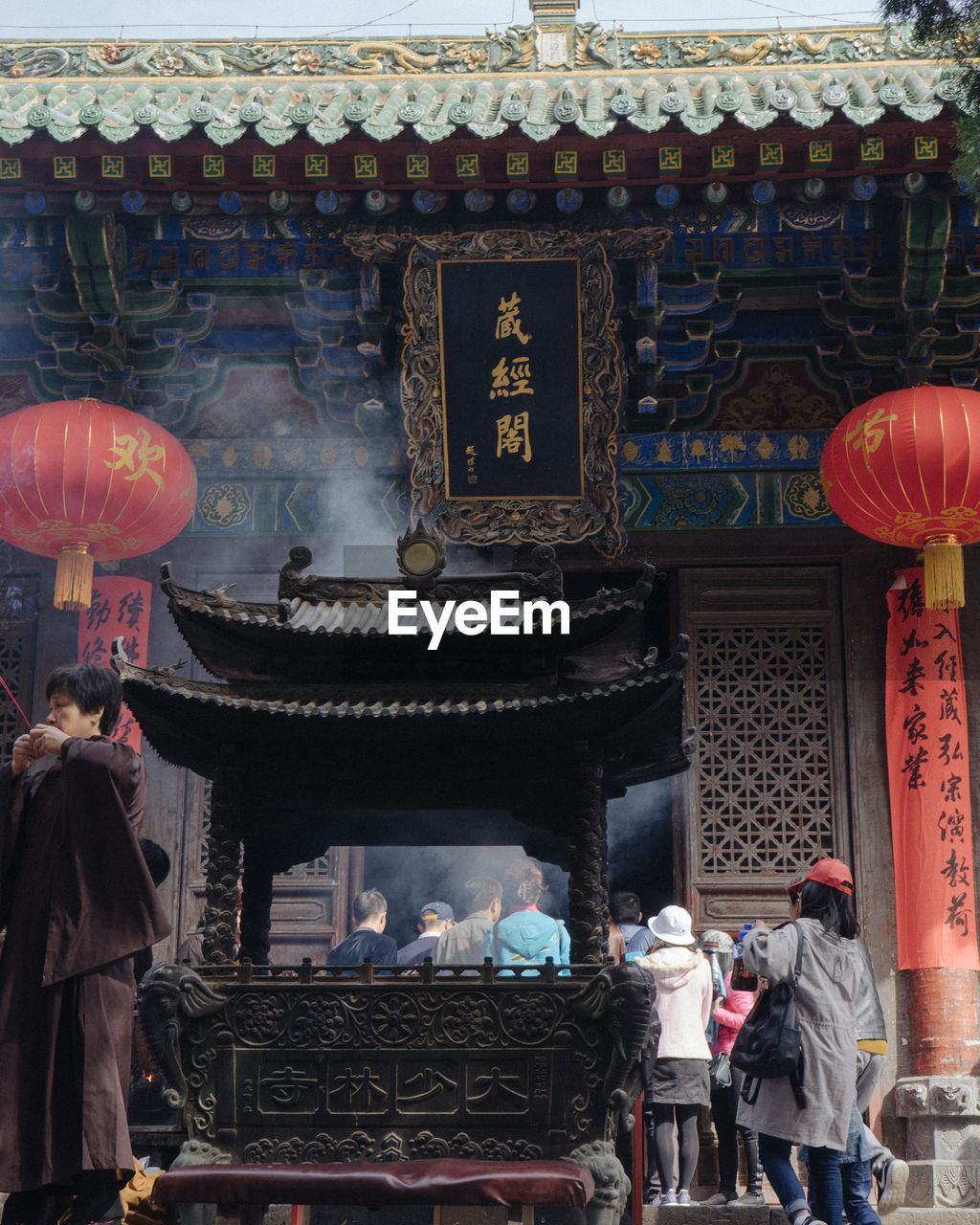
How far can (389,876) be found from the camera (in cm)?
1007

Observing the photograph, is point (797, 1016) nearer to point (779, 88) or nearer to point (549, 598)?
point (549, 598)

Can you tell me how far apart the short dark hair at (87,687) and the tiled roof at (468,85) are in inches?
136

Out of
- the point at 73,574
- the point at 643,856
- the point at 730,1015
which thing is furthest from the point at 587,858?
the point at 643,856

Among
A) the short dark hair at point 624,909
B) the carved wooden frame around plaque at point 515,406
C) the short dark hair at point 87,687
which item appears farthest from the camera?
the short dark hair at point 624,909

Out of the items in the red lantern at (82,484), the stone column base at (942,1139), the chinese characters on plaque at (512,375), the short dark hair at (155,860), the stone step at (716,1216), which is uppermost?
the chinese characters on plaque at (512,375)

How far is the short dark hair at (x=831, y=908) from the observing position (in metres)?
5.71

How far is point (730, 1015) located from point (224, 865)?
2653 millimetres

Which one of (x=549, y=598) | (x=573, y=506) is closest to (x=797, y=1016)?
(x=549, y=598)

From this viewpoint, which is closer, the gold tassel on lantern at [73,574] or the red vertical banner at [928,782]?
the gold tassel on lantern at [73,574]

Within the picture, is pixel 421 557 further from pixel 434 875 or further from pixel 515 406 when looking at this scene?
pixel 434 875

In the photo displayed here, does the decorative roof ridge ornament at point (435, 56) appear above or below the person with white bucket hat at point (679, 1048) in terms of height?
above

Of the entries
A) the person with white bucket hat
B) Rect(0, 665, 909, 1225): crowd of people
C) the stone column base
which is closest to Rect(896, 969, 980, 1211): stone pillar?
the stone column base

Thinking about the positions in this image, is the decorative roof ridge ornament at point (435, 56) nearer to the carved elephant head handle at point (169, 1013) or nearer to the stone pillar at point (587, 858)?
the stone pillar at point (587, 858)

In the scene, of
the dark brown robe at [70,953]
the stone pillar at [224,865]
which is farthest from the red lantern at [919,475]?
the dark brown robe at [70,953]
